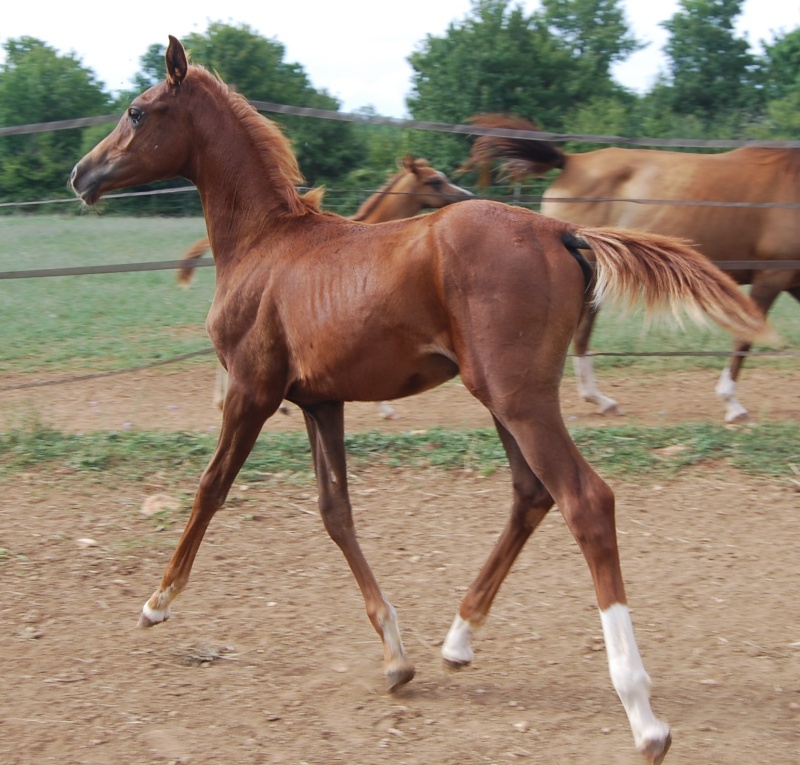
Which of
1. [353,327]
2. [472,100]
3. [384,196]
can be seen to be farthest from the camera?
[472,100]

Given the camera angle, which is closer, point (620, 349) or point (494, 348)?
point (494, 348)

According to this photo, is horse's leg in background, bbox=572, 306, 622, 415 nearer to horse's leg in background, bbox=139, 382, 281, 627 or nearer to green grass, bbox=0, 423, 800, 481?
green grass, bbox=0, 423, 800, 481

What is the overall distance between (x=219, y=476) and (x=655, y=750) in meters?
1.64

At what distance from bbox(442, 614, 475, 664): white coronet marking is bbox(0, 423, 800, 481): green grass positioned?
1.95 m

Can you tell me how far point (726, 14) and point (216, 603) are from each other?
29675 millimetres

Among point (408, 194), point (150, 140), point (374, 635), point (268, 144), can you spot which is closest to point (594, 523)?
point (374, 635)

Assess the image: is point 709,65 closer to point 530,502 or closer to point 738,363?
point 738,363

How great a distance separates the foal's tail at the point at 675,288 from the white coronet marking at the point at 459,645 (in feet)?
3.81

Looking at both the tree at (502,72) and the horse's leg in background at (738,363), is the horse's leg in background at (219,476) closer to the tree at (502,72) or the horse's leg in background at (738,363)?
the horse's leg in background at (738,363)

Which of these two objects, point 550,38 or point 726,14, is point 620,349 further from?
point 726,14

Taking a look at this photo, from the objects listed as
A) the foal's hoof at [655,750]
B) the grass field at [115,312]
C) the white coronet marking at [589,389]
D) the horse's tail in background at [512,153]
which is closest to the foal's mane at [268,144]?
the foal's hoof at [655,750]

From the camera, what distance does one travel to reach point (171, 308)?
10.5 metres

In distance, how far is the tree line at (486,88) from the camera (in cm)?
1814

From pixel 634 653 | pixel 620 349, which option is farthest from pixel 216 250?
pixel 620 349
